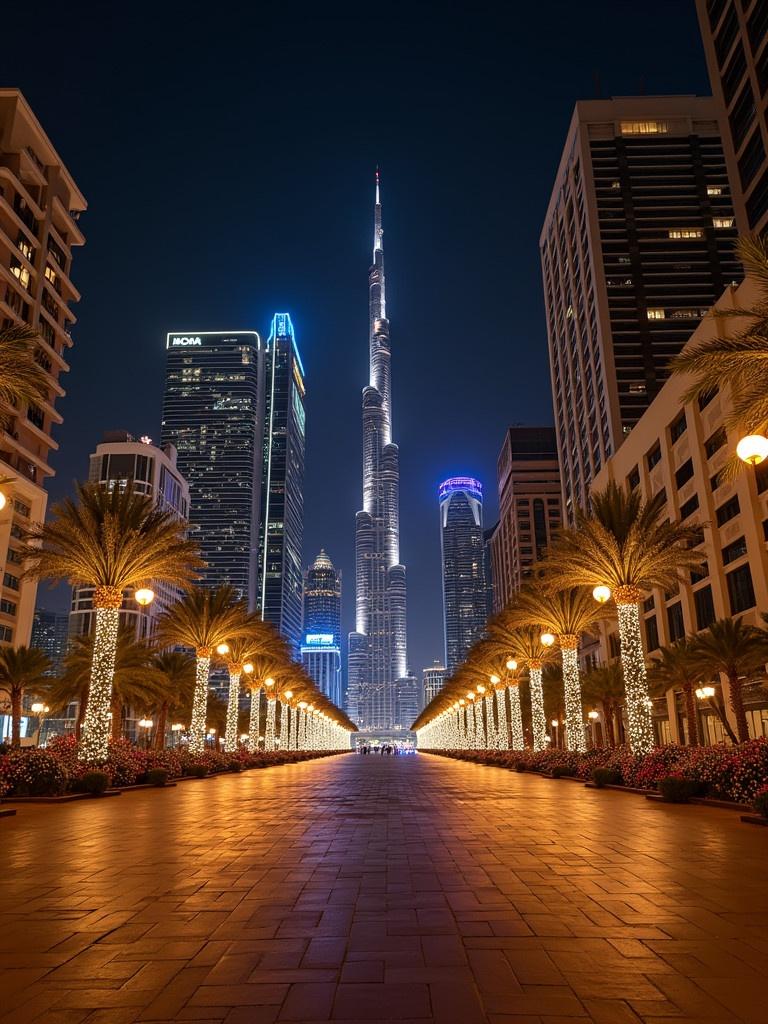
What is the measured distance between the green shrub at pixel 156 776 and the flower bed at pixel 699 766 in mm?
13041

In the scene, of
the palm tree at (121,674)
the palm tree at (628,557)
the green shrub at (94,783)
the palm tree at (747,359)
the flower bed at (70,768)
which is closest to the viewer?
the palm tree at (747,359)

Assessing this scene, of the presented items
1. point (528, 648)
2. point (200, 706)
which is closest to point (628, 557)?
point (528, 648)

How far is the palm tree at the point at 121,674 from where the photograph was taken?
1531 inches

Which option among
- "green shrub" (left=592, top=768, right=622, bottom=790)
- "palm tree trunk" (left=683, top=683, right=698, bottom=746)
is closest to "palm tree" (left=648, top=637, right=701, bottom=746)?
"palm tree trunk" (left=683, top=683, right=698, bottom=746)

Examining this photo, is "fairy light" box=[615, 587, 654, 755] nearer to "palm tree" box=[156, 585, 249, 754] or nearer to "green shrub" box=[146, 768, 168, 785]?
"green shrub" box=[146, 768, 168, 785]

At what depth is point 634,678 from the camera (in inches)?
938

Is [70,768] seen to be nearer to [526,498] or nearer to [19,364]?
[19,364]

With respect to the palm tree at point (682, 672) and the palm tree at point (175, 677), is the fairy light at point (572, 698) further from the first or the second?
the palm tree at point (175, 677)

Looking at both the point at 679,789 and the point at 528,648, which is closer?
the point at 679,789

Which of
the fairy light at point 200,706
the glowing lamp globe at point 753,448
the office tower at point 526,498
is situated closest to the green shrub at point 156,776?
the fairy light at point 200,706

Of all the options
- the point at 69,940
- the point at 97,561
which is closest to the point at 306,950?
the point at 69,940

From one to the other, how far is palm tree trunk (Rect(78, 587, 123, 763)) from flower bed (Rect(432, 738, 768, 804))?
582 inches

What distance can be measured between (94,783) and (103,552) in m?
7.41

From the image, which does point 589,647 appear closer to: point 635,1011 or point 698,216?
point 698,216
